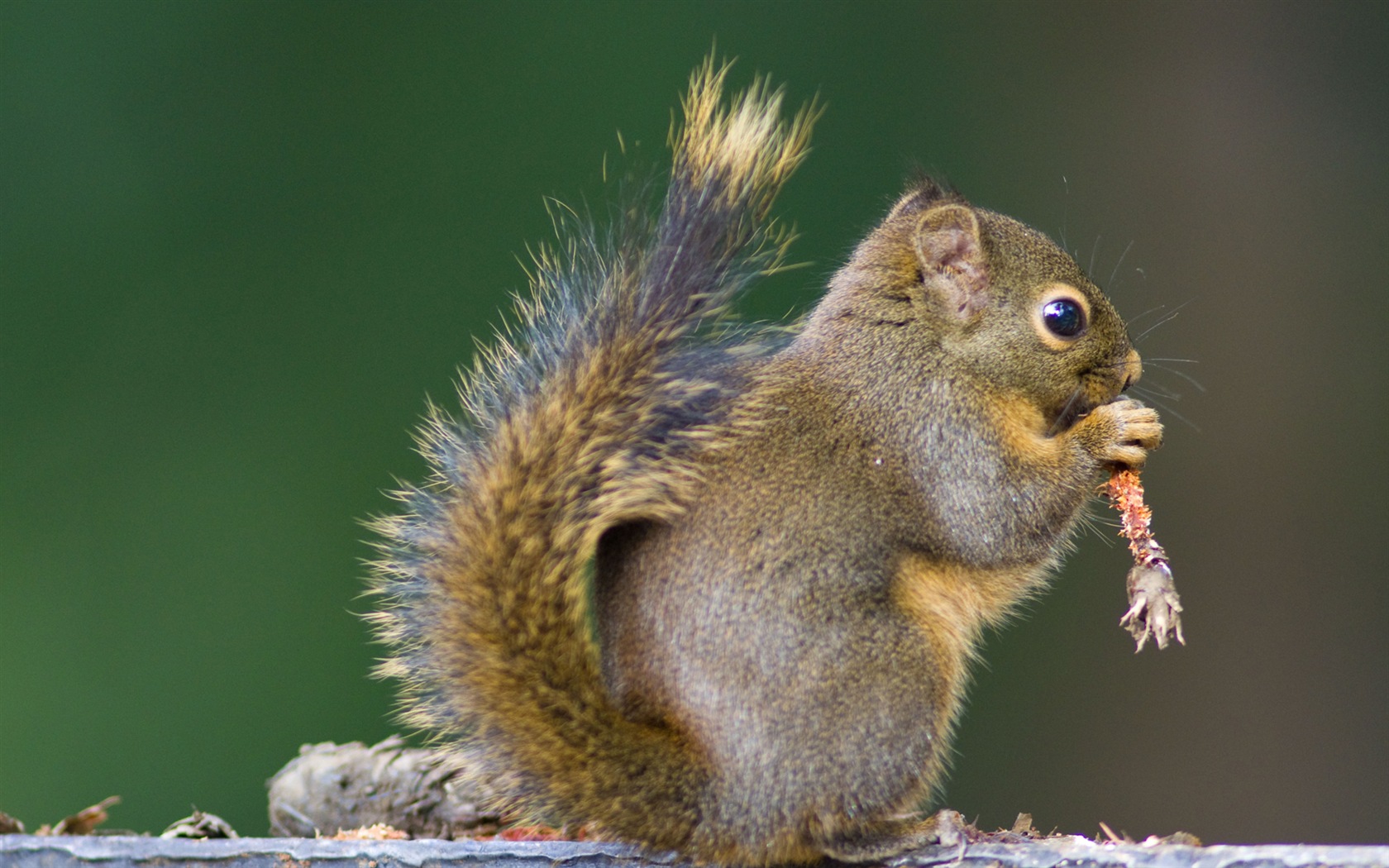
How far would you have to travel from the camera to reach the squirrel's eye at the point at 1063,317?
5.31ft

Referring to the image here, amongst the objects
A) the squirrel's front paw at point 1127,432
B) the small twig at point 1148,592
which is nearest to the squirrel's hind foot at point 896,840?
the small twig at point 1148,592

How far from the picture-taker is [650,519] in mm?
1373

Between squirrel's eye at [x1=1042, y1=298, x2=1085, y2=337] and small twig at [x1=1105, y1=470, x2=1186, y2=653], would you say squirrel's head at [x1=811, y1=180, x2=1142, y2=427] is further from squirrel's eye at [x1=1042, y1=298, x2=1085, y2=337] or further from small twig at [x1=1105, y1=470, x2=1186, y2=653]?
small twig at [x1=1105, y1=470, x2=1186, y2=653]

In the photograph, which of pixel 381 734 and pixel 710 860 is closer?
pixel 710 860

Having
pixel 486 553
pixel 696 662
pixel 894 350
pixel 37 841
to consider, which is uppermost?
pixel 894 350

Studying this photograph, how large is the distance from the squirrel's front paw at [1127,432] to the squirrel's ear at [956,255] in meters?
0.22

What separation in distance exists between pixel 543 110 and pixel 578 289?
157 centimetres

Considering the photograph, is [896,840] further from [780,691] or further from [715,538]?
[715,538]

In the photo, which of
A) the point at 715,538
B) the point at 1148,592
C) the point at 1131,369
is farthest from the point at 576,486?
the point at 1131,369

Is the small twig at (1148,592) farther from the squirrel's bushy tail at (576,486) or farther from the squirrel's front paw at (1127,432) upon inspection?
the squirrel's bushy tail at (576,486)

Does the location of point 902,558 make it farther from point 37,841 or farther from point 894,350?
point 37,841

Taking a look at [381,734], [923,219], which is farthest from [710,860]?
[381,734]

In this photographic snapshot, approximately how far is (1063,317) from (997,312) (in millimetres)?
90

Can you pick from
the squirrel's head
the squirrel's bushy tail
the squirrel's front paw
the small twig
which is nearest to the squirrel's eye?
the squirrel's head
